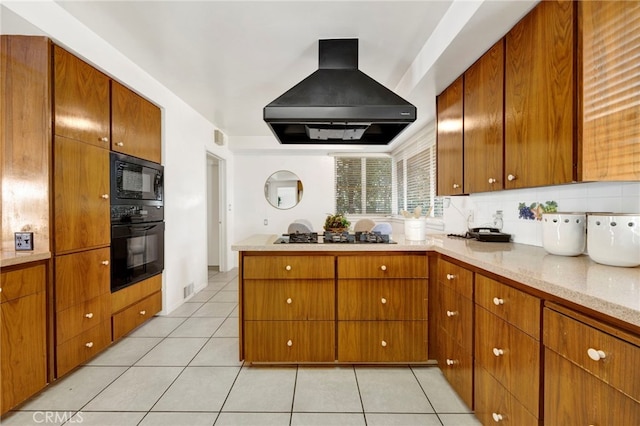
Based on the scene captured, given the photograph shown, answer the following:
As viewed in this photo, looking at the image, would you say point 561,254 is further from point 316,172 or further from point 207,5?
point 316,172

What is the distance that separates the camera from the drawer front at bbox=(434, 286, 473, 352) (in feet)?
5.06

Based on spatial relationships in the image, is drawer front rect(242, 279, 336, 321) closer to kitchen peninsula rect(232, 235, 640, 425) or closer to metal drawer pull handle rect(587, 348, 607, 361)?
kitchen peninsula rect(232, 235, 640, 425)

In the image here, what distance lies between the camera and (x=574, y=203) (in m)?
1.58

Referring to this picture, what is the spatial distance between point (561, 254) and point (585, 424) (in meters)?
0.87

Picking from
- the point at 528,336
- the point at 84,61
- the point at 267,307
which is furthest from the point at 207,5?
the point at 528,336

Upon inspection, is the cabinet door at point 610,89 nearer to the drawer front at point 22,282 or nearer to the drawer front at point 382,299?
the drawer front at point 382,299

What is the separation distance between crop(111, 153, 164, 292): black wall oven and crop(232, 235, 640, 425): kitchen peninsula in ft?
4.05

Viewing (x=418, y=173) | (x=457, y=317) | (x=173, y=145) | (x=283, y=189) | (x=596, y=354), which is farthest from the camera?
(x=283, y=189)

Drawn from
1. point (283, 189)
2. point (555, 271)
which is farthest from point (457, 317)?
point (283, 189)

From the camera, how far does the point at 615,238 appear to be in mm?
1143

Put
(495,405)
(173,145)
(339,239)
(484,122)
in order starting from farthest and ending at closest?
1. (173,145)
2. (339,239)
3. (484,122)
4. (495,405)

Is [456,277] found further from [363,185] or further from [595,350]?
[363,185]

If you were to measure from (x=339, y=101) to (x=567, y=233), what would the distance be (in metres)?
1.60

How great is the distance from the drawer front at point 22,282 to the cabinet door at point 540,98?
2.93m
